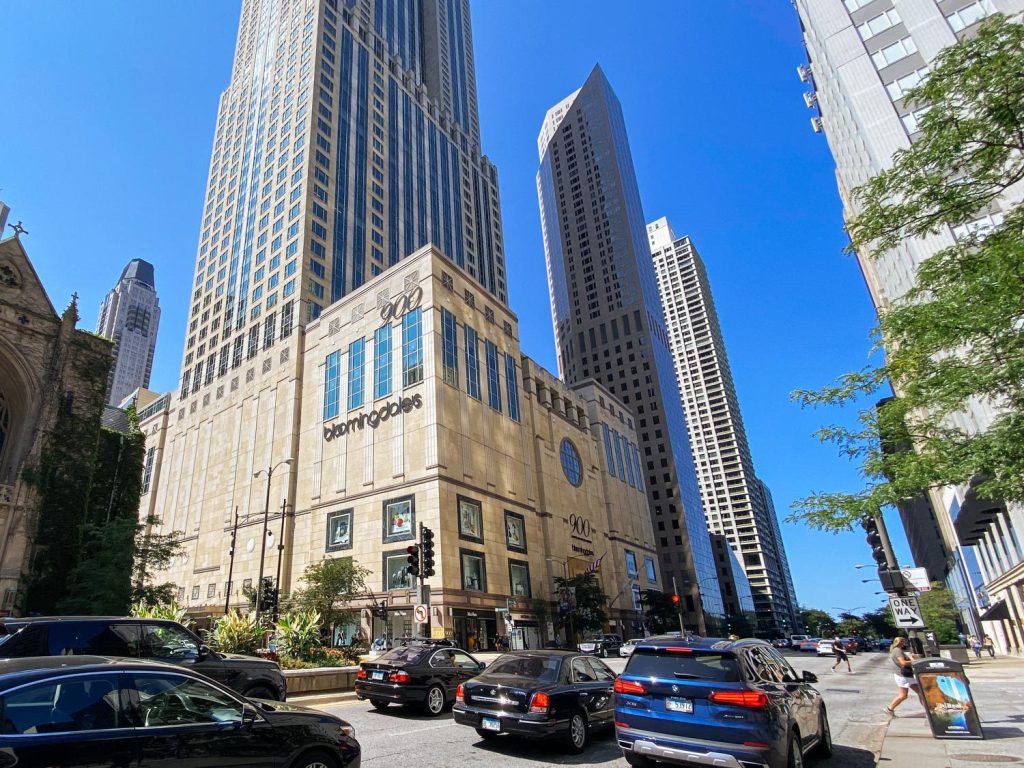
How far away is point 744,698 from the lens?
6.64 meters

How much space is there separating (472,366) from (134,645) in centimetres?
4385

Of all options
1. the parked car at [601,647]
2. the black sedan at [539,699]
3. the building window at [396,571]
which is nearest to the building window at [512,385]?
the building window at [396,571]

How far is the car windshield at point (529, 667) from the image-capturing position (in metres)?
9.72

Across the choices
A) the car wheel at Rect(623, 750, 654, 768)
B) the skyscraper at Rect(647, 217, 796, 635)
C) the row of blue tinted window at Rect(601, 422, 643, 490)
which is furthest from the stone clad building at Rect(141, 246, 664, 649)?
the skyscraper at Rect(647, 217, 796, 635)

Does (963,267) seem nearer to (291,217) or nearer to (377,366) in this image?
(377,366)

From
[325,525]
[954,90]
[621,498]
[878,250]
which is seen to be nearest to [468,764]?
[878,250]

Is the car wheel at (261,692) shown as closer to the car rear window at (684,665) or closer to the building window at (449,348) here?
the car rear window at (684,665)

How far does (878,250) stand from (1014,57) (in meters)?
3.95

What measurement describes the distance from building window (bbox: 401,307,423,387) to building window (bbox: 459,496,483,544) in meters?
11.1

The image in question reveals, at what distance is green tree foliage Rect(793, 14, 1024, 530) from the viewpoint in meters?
9.63

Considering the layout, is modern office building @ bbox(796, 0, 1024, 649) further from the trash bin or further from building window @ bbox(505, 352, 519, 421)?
building window @ bbox(505, 352, 519, 421)

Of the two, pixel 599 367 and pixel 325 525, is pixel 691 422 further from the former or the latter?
pixel 325 525

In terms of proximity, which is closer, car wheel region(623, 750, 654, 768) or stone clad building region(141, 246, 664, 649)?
car wheel region(623, 750, 654, 768)

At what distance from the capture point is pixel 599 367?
455ft
